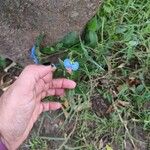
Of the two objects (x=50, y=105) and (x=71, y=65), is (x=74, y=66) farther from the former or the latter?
(x=50, y=105)

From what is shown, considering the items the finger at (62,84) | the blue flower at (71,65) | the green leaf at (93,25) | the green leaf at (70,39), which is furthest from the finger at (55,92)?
the green leaf at (93,25)

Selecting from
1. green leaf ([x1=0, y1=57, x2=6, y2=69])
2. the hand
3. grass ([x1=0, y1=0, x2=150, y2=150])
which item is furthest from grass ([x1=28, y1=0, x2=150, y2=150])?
green leaf ([x1=0, y1=57, x2=6, y2=69])

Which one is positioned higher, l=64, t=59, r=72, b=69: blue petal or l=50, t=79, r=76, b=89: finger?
l=64, t=59, r=72, b=69: blue petal

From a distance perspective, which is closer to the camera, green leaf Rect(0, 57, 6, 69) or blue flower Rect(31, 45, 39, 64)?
blue flower Rect(31, 45, 39, 64)

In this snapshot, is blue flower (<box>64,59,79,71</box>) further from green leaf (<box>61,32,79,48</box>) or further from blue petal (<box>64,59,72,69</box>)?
green leaf (<box>61,32,79,48</box>)

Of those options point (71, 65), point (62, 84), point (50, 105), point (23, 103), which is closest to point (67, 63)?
point (71, 65)

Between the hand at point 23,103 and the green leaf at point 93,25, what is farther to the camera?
the green leaf at point 93,25

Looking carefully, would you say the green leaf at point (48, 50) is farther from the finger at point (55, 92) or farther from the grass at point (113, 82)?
the finger at point (55, 92)
